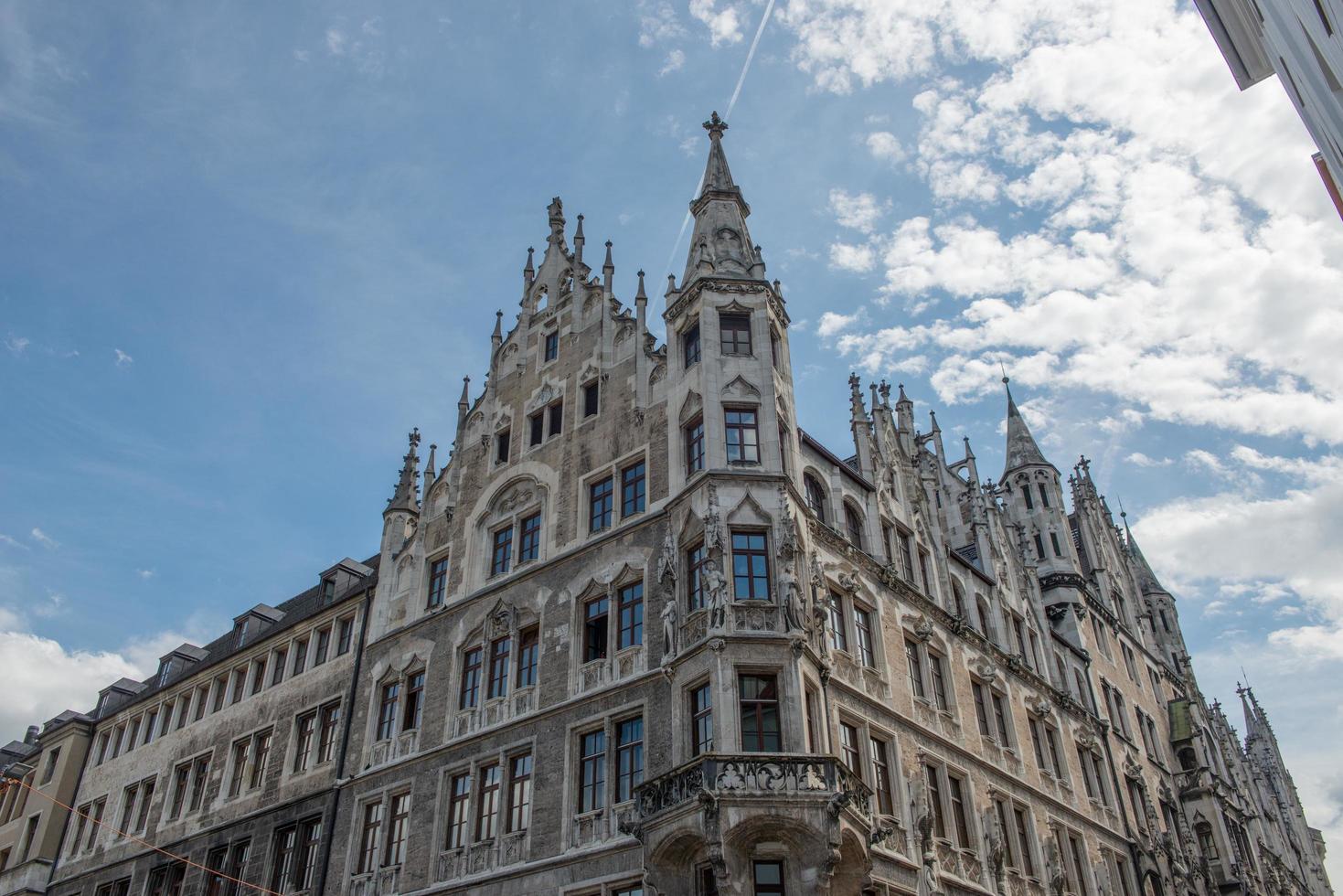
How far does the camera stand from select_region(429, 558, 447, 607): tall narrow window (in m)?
35.1

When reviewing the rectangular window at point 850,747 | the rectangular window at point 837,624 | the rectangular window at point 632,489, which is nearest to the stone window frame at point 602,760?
the rectangular window at point 850,747

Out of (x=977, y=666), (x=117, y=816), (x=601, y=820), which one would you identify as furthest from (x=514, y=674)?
(x=117, y=816)

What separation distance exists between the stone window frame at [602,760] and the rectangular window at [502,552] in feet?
22.3

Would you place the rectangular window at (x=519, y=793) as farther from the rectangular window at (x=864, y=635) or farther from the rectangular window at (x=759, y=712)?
the rectangular window at (x=864, y=635)

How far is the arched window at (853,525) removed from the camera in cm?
3312

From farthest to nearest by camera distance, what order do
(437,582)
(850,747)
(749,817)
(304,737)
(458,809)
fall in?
(304,737)
(437,582)
(458,809)
(850,747)
(749,817)

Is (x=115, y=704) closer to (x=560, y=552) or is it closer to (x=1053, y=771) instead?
(x=560, y=552)

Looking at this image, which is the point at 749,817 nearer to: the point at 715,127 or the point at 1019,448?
the point at 715,127

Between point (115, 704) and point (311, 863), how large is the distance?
21775mm

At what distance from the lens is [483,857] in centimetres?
2838

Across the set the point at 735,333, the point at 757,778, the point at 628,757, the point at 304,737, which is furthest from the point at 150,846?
the point at 735,333

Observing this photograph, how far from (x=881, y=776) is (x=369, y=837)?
14.9m

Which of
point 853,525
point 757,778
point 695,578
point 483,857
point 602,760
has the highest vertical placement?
point 853,525

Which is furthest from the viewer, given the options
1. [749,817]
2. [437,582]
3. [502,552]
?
[437,582]
